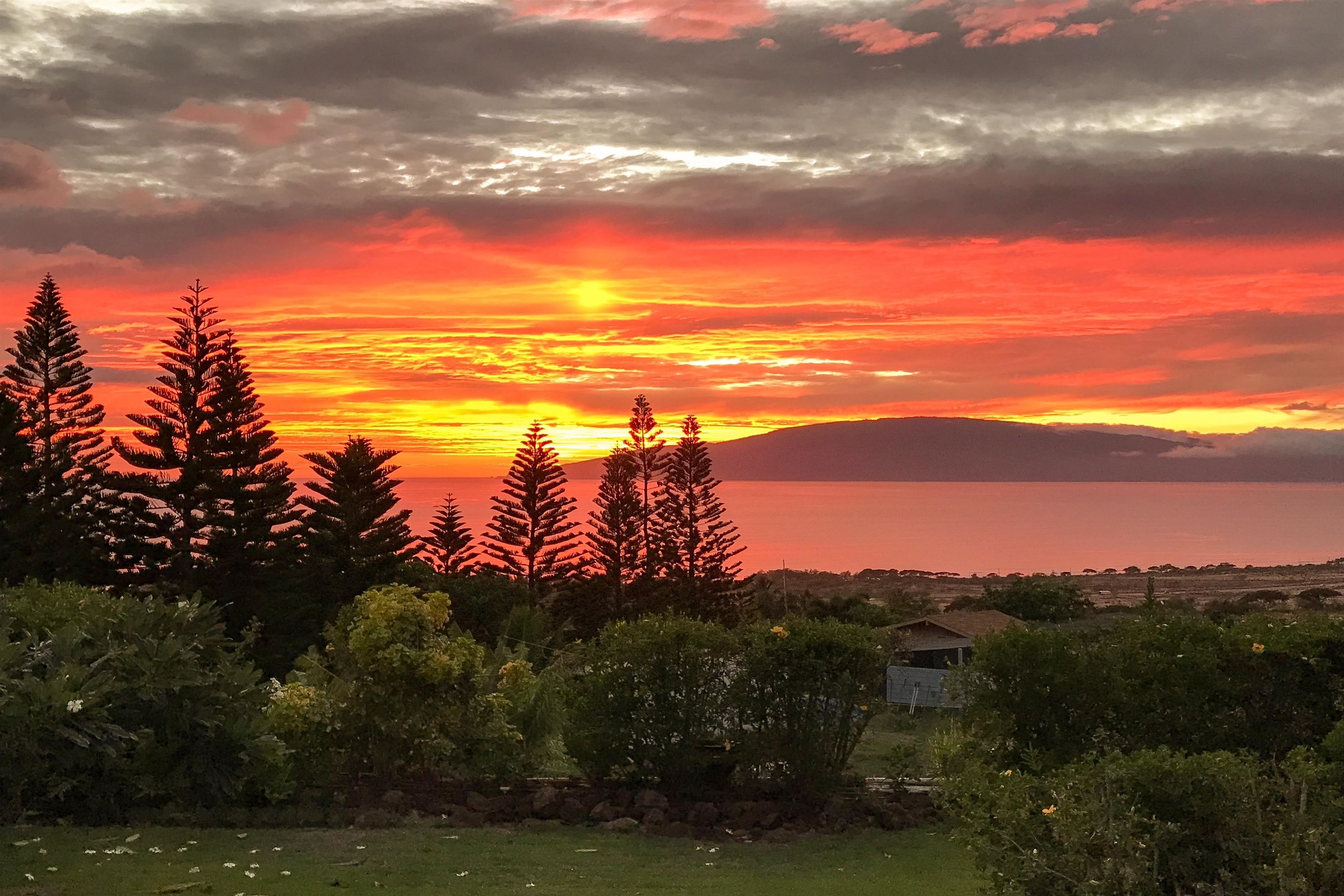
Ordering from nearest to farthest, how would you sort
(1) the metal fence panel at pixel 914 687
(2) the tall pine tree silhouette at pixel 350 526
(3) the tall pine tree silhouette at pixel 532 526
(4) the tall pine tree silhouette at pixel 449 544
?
(1) the metal fence panel at pixel 914 687 < (2) the tall pine tree silhouette at pixel 350 526 < (3) the tall pine tree silhouette at pixel 532 526 < (4) the tall pine tree silhouette at pixel 449 544

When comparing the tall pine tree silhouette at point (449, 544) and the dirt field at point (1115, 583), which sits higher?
the tall pine tree silhouette at point (449, 544)

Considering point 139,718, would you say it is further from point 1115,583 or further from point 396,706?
point 1115,583

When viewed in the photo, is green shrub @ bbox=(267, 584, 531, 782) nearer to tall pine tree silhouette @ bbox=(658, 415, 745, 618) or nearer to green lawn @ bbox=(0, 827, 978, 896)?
green lawn @ bbox=(0, 827, 978, 896)

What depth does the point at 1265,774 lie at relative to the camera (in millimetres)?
5121

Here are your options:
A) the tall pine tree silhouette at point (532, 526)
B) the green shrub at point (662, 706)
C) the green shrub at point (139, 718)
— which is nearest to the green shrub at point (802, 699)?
the green shrub at point (662, 706)

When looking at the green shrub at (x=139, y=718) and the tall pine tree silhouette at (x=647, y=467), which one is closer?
the green shrub at (x=139, y=718)

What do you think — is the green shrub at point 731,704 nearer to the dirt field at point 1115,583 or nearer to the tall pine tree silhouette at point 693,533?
the tall pine tree silhouette at point 693,533

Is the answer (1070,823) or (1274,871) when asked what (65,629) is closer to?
(1070,823)

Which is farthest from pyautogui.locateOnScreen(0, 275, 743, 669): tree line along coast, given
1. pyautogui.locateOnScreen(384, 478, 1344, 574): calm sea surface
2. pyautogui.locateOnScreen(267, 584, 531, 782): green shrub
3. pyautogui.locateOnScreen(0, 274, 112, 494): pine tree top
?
pyautogui.locateOnScreen(384, 478, 1344, 574): calm sea surface

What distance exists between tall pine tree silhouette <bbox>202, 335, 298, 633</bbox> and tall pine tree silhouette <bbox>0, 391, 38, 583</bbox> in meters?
4.60

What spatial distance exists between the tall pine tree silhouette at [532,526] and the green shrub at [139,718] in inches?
1453

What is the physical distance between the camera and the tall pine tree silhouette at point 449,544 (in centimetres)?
5275

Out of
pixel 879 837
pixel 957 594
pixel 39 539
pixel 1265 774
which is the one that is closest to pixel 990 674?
pixel 879 837

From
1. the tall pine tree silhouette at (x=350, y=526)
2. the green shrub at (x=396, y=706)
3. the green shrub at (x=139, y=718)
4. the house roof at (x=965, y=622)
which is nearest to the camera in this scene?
the green shrub at (x=139, y=718)
